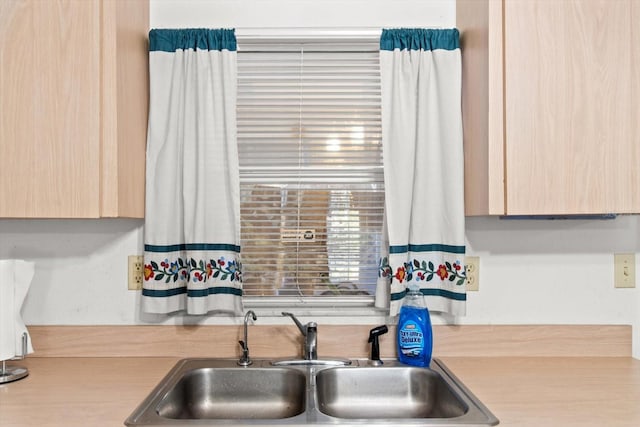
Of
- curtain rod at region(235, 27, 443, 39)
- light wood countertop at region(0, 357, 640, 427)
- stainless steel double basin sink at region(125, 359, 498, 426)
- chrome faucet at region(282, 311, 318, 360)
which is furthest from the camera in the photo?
curtain rod at region(235, 27, 443, 39)


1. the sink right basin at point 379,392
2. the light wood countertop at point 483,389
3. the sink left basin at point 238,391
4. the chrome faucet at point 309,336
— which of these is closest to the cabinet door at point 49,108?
the light wood countertop at point 483,389

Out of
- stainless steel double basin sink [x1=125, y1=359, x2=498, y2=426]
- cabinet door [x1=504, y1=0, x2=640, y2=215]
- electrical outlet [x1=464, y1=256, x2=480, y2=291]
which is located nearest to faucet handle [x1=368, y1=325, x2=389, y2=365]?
stainless steel double basin sink [x1=125, y1=359, x2=498, y2=426]

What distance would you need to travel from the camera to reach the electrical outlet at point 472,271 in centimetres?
192

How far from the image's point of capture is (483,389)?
5.10 feet

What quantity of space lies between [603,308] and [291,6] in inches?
61.6

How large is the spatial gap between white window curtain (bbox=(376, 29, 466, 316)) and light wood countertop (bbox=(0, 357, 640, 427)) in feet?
1.03

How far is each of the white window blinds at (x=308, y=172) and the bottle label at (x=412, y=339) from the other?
24 centimetres

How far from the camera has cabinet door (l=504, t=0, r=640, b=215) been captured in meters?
1.57

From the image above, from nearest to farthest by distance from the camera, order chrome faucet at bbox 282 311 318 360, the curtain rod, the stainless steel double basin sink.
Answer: the stainless steel double basin sink < chrome faucet at bbox 282 311 318 360 < the curtain rod

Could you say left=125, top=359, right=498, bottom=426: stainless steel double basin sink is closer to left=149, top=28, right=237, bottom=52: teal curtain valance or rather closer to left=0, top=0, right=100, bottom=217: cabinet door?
left=0, top=0, right=100, bottom=217: cabinet door

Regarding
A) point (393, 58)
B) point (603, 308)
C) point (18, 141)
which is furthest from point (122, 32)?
point (603, 308)

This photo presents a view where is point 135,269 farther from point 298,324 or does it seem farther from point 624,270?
point 624,270

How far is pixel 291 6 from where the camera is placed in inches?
76.4

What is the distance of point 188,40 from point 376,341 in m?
1.23
